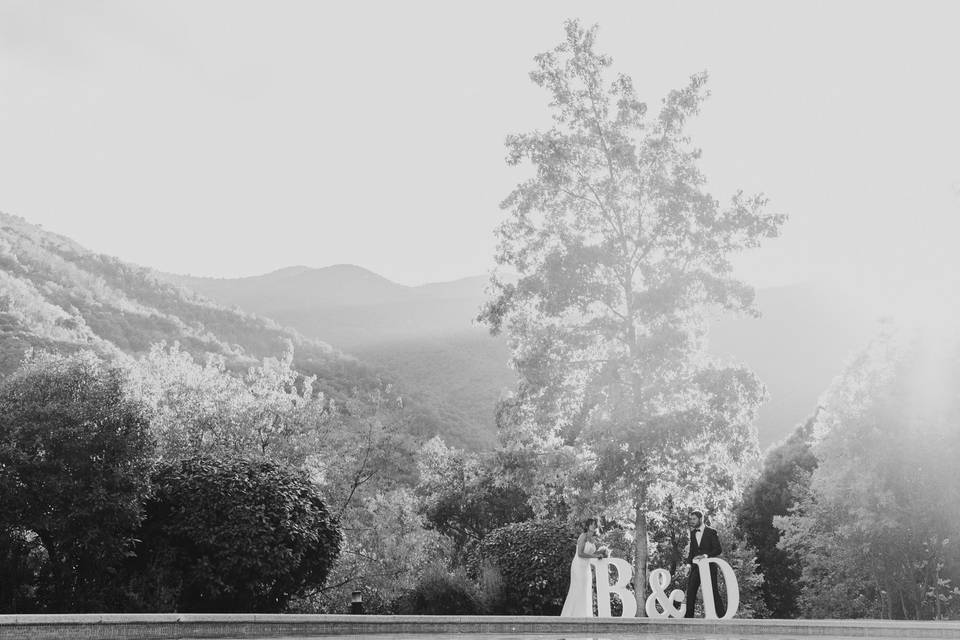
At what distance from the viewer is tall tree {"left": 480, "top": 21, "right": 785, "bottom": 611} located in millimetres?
18141

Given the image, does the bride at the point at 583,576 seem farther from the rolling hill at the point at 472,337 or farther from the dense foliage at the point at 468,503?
the rolling hill at the point at 472,337

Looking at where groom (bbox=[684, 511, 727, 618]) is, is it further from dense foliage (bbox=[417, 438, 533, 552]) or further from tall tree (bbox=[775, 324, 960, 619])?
dense foliage (bbox=[417, 438, 533, 552])

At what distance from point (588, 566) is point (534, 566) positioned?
374cm

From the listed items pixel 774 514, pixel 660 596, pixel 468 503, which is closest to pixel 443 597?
pixel 660 596

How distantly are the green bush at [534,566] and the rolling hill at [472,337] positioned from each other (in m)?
33.7

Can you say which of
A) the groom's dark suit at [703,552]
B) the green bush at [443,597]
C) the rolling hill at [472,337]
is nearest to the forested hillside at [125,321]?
the rolling hill at [472,337]

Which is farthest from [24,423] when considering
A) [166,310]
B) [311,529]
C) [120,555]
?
[166,310]

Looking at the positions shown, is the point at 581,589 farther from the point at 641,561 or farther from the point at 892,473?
the point at 892,473

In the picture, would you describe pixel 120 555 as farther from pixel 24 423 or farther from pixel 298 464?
pixel 298 464

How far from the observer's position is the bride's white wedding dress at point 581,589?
14.4 metres

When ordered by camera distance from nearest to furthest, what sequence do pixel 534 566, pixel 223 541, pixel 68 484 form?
pixel 68 484, pixel 223 541, pixel 534 566

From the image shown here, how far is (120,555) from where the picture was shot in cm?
1371

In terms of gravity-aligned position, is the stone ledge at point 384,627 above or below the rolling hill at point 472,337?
below

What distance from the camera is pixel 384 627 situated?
1187cm
